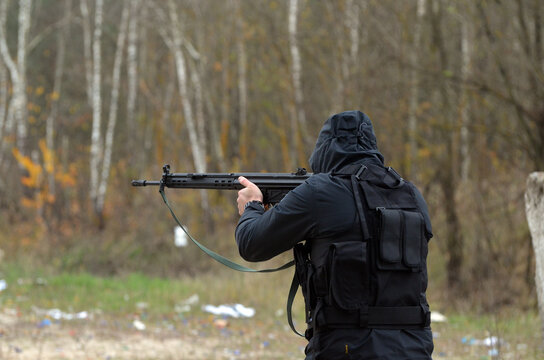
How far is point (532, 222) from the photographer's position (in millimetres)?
5254

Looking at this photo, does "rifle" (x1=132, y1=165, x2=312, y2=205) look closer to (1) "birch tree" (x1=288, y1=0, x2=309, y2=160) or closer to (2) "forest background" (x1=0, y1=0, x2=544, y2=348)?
(2) "forest background" (x1=0, y1=0, x2=544, y2=348)

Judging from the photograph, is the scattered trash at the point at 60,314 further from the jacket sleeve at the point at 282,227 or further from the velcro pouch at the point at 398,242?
the velcro pouch at the point at 398,242

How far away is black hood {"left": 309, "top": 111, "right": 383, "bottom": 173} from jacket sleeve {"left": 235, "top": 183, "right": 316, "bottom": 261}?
0.24 m

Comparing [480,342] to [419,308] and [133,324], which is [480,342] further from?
[419,308]

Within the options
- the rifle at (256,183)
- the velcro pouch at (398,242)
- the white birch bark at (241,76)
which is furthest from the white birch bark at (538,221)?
the white birch bark at (241,76)

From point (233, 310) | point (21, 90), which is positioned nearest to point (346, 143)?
point (233, 310)

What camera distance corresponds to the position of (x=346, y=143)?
10.4 feet

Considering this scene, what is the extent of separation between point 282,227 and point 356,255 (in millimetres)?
343

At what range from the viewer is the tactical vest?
293 cm

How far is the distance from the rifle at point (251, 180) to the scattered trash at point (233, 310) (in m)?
5.50

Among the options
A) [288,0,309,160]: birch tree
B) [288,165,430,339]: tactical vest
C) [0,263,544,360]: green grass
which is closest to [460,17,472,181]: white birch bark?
[0,263,544,360]: green grass

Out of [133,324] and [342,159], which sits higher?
[342,159]

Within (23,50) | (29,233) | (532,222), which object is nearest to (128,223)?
(29,233)

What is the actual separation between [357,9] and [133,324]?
826 cm
